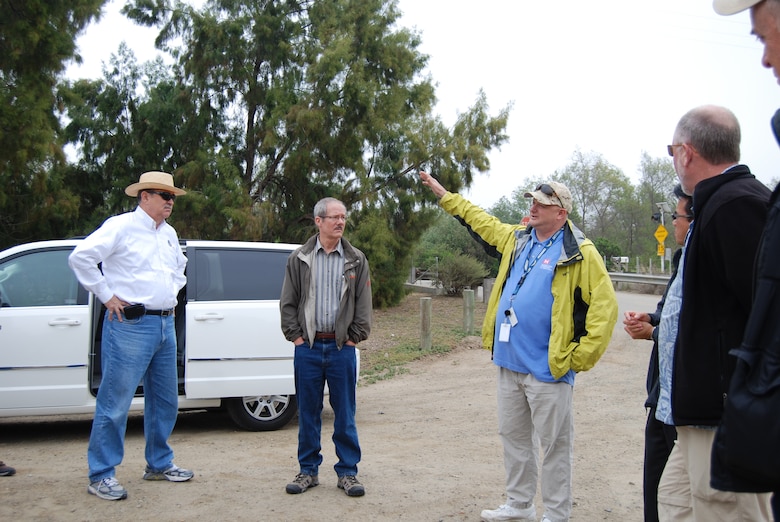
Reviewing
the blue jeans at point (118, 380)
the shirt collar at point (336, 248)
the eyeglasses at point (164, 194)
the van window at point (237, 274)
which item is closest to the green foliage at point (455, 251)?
the van window at point (237, 274)

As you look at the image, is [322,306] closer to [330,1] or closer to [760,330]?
[760,330]

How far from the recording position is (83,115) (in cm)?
1734

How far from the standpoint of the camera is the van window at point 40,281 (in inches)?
264

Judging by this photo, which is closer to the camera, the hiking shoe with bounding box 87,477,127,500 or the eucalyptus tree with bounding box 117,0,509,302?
the hiking shoe with bounding box 87,477,127,500

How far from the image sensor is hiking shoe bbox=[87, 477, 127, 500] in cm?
486

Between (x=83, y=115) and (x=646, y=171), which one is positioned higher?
(x=646, y=171)

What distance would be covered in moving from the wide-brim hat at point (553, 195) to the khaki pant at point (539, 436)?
41.6 inches

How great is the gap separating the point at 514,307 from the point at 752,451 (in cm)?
274

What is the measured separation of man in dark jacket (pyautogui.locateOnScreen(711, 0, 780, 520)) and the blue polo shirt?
2438mm

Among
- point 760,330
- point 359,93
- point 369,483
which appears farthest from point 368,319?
point 359,93

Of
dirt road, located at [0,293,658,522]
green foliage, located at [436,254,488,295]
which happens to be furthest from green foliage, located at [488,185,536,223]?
dirt road, located at [0,293,658,522]

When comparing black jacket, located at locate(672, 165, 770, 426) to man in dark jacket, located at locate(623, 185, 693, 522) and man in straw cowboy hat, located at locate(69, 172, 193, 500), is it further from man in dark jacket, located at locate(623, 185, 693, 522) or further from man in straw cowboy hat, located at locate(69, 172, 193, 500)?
man in straw cowboy hat, located at locate(69, 172, 193, 500)

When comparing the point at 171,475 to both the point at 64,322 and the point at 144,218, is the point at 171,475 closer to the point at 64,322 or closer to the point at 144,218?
the point at 144,218

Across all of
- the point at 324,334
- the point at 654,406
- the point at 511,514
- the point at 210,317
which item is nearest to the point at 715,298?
the point at 654,406
